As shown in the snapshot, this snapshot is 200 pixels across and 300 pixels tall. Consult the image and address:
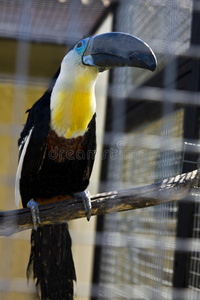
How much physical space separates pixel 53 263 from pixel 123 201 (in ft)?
1.11

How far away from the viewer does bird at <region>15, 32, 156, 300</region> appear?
4.33 ft

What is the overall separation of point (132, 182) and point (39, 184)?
64cm

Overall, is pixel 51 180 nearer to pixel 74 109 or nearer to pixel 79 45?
pixel 74 109

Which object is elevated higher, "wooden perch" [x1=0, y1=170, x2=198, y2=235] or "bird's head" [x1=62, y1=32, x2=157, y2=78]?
"bird's head" [x1=62, y1=32, x2=157, y2=78]

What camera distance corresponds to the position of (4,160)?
2.57 meters

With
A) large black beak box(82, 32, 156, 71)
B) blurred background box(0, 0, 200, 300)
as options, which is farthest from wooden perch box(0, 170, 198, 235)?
large black beak box(82, 32, 156, 71)

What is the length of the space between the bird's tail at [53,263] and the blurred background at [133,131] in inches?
2.4

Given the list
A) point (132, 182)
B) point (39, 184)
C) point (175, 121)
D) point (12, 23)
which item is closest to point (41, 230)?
point (39, 184)

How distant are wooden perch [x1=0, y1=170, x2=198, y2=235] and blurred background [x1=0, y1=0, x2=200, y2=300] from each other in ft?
0.21

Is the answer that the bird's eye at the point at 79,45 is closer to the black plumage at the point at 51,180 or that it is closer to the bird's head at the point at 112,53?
the bird's head at the point at 112,53

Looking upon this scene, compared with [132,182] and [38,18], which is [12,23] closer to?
[38,18]

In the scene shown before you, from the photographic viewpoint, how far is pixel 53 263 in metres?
1.33

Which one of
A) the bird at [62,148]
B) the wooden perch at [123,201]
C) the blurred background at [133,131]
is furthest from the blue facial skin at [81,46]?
the wooden perch at [123,201]

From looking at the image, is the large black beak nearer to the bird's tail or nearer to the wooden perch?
the wooden perch
